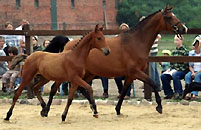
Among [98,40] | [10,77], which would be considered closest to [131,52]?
[98,40]

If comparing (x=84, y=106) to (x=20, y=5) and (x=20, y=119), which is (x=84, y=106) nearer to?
(x=20, y=119)

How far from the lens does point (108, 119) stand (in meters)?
11.0

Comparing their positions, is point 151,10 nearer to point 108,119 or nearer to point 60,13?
point 60,13

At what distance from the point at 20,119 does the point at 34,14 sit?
38442 millimetres

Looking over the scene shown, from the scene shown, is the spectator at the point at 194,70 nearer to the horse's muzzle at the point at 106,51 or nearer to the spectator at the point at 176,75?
the spectator at the point at 176,75

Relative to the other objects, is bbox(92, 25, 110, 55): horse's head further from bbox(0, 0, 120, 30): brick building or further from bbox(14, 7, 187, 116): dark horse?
bbox(0, 0, 120, 30): brick building

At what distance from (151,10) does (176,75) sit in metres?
37.8

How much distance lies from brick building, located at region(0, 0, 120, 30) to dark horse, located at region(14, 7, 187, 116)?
106 feet

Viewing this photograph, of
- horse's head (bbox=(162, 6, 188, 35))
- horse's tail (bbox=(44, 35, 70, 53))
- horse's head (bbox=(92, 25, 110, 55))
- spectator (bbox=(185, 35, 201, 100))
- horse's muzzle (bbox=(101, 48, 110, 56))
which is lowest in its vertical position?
spectator (bbox=(185, 35, 201, 100))

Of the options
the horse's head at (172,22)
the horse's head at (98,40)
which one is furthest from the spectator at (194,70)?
the horse's head at (98,40)

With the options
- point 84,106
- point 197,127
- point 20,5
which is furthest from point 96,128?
point 20,5

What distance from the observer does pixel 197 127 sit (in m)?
9.66

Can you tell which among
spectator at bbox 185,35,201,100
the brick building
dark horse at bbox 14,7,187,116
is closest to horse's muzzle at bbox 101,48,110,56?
dark horse at bbox 14,7,187,116

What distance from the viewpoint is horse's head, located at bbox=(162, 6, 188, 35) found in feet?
37.8
